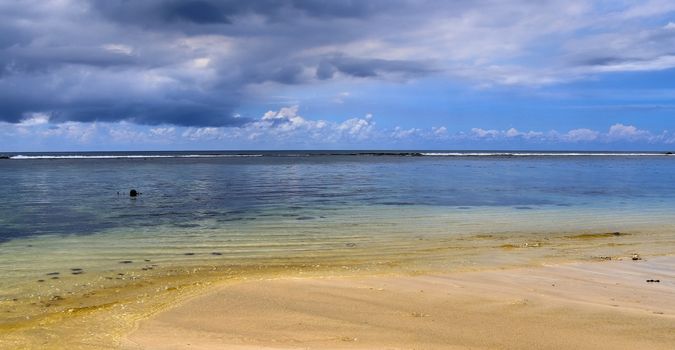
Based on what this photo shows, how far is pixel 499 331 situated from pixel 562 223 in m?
15.6

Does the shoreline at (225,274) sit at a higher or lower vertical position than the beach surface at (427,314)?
lower

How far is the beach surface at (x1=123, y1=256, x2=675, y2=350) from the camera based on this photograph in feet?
23.4

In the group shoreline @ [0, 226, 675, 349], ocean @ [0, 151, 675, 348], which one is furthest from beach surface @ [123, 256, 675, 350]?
ocean @ [0, 151, 675, 348]

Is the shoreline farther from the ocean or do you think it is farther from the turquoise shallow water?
the turquoise shallow water

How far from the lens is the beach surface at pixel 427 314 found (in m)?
7.14

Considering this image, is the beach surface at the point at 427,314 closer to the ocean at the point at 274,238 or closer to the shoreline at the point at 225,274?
the shoreline at the point at 225,274

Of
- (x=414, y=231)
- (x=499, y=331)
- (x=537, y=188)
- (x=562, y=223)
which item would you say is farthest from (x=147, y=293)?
(x=537, y=188)

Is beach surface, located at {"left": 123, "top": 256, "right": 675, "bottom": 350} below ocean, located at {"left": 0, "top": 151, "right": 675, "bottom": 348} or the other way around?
the other way around

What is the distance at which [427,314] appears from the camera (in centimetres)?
841

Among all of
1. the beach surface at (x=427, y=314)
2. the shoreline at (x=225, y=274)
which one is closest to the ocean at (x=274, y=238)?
the shoreline at (x=225, y=274)

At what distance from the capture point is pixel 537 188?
40000 millimetres

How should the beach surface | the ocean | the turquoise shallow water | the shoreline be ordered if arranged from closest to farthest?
the beach surface
the shoreline
the ocean
the turquoise shallow water

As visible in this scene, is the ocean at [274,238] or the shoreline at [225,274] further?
the ocean at [274,238]

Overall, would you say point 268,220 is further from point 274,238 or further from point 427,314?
point 427,314
